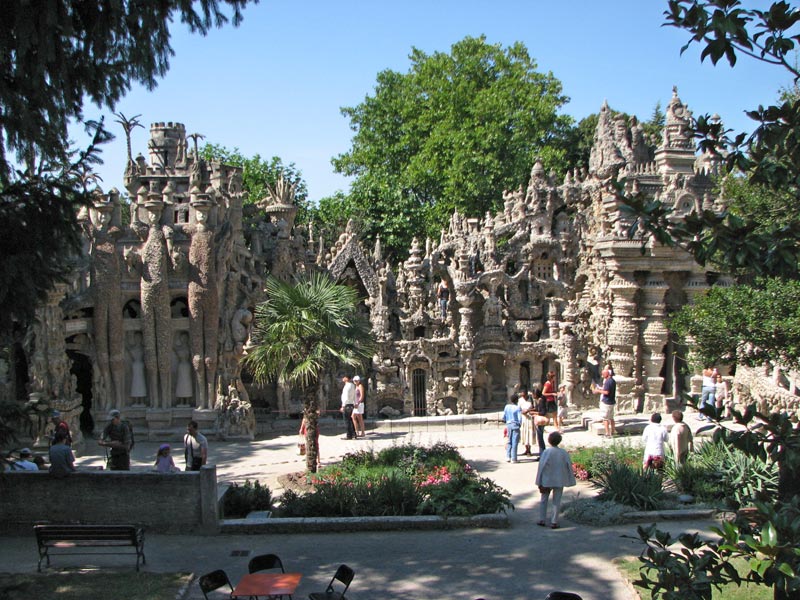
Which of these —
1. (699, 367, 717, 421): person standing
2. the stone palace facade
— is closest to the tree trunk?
the stone palace facade

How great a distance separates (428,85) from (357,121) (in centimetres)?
386

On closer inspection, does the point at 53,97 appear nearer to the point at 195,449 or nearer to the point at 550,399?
the point at 195,449

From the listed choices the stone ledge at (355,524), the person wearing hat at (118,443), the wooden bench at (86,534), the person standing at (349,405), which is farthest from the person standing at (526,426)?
the wooden bench at (86,534)

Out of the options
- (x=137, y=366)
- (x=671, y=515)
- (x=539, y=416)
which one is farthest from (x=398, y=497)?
(x=137, y=366)

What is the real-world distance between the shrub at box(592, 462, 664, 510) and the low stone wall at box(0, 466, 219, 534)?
6.10 metres

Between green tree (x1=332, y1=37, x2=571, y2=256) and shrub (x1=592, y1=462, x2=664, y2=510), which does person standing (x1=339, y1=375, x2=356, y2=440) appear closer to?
shrub (x1=592, y1=462, x2=664, y2=510)

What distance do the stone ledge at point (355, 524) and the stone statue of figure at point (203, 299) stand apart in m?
7.97

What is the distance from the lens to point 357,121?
124 feet

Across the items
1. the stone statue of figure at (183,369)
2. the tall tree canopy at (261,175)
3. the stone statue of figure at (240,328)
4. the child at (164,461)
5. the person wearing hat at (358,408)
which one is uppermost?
the tall tree canopy at (261,175)

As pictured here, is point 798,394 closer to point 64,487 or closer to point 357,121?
point 64,487

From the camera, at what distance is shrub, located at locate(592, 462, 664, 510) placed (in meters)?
13.0

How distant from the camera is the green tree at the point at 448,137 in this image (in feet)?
104

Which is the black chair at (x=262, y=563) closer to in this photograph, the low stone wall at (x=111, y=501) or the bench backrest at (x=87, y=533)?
the bench backrest at (x=87, y=533)

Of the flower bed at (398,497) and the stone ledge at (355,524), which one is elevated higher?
the flower bed at (398,497)
